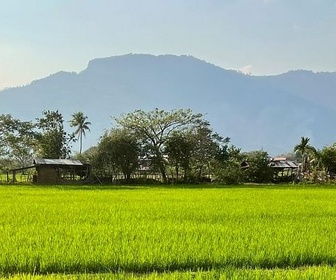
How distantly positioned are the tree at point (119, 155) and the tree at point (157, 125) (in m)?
1.75

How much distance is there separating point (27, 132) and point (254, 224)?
3718 cm

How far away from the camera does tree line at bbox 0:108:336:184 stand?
39719 mm

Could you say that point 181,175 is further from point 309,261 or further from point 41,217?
point 309,261

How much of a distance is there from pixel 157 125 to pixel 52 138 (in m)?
11.1

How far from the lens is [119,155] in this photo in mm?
39438

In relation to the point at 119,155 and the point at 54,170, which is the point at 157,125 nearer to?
the point at 119,155

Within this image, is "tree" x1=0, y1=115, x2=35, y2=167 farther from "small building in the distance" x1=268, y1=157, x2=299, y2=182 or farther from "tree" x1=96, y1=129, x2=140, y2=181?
"small building in the distance" x1=268, y1=157, x2=299, y2=182

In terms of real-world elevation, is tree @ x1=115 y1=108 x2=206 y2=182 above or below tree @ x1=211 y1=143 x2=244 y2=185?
above

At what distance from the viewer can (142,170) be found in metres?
41.0

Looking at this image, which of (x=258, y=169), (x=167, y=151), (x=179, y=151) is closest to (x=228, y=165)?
(x=258, y=169)

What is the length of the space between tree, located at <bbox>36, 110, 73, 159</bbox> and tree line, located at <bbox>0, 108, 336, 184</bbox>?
10 centimetres

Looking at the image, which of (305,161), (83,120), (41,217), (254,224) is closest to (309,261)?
(254,224)

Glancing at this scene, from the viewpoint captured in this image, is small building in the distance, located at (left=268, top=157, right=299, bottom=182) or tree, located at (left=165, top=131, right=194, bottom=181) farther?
small building in the distance, located at (left=268, top=157, right=299, bottom=182)

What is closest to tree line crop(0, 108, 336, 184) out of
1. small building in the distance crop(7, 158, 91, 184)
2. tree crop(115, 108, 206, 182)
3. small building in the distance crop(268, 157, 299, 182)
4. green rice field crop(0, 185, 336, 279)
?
tree crop(115, 108, 206, 182)
